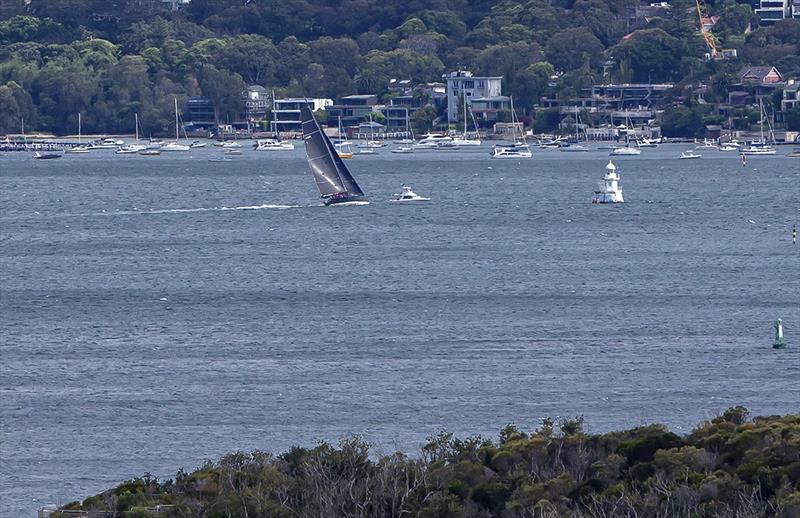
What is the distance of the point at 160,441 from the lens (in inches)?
1438

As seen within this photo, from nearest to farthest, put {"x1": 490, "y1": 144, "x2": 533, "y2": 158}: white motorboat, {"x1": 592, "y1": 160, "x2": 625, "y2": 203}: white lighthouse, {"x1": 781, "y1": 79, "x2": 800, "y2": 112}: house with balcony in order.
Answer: {"x1": 592, "y1": 160, "x2": 625, "y2": 203}: white lighthouse, {"x1": 490, "y1": 144, "x2": 533, "y2": 158}: white motorboat, {"x1": 781, "y1": 79, "x2": 800, "y2": 112}: house with balcony

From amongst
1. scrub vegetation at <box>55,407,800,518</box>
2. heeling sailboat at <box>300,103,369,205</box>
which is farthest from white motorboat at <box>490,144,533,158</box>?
scrub vegetation at <box>55,407,800,518</box>

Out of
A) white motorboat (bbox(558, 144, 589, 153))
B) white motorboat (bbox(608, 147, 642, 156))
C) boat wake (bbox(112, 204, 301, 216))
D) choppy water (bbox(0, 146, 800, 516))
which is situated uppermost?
choppy water (bbox(0, 146, 800, 516))

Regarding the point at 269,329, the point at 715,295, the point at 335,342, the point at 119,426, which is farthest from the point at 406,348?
the point at 715,295

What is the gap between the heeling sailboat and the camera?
302 ft

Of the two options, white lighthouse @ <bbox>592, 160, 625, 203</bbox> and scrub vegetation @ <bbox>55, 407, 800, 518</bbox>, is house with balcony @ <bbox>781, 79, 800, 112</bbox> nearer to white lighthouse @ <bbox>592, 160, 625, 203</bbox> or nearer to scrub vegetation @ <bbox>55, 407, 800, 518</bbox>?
white lighthouse @ <bbox>592, 160, 625, 203</bbox>

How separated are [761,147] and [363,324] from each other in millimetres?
130819

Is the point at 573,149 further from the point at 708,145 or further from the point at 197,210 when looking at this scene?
the point at 197,210

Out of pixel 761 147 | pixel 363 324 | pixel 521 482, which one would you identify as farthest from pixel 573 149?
pixel 521 482

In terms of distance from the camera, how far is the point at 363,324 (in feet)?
173

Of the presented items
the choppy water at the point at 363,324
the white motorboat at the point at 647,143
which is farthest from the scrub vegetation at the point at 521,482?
the white motorboat at the point at 647,143

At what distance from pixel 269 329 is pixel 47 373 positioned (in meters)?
9.30

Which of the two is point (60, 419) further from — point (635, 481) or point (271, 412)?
point (635, 481)

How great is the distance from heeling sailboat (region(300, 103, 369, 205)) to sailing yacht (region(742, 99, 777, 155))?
74391mm
